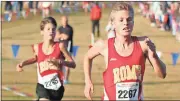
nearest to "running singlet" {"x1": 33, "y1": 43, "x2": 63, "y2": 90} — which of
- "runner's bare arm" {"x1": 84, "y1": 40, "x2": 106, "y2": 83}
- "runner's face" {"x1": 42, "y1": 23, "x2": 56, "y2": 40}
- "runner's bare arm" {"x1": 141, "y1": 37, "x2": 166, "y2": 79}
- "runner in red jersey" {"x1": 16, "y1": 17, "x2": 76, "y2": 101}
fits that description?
"runner in red jersey" {"x1": 16, "y1": 17, "x2": 76, "y2": 101}

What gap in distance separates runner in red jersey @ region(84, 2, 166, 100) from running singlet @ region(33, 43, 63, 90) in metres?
2.66

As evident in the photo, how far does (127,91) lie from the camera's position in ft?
18.1

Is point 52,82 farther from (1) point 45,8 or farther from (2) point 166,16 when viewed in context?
(1) point 45,8

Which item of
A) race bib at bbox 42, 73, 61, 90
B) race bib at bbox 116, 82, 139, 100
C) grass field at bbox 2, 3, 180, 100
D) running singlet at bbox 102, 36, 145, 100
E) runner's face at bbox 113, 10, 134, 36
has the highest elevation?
runner's face at bbox 113, 10, 134, 36

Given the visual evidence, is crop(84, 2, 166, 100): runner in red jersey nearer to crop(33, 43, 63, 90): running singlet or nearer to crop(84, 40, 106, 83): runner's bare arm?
crop(84, 40, 106, 83): runner's bare arm

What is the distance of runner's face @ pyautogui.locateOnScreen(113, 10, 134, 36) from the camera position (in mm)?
5246

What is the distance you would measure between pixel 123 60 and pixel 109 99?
43cm

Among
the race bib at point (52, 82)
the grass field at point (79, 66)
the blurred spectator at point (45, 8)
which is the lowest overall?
the grass field at point (79, 66)

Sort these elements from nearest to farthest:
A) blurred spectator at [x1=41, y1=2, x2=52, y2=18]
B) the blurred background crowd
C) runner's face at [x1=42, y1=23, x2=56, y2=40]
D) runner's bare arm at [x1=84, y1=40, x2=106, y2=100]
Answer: runner's bare arm at [x1=84, y1=40, x2=106, y2=100] < runner's face at [x1=42, y1=23, x2=56, y2=40] < the blurred background crowd < blurred spectator at [x1=41, y1=2, x2=52, y2=18]

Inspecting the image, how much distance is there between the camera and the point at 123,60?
541cm

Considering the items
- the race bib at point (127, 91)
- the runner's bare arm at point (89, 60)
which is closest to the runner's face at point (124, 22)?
the runner's bare arm at point (89, 60)

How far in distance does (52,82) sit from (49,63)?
1.44 feet

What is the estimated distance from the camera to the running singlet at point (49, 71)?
8148 mm

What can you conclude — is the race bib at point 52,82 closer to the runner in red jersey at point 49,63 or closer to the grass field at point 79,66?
the runner in red jersey at point 49,63
